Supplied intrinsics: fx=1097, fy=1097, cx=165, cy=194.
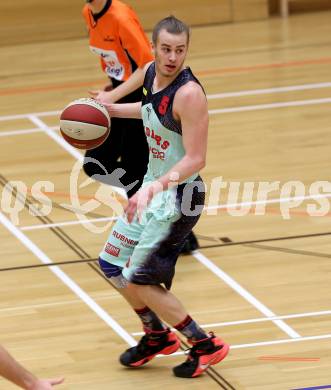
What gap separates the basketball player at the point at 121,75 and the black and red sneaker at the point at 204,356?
6.40 feet

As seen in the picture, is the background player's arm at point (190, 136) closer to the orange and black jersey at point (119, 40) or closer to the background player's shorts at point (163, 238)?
the background player's shorts at point (163, 238)

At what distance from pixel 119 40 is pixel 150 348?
2.51 meters

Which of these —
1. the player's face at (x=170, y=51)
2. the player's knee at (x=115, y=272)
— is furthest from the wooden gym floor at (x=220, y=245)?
the player's face at (x=170, y=51)

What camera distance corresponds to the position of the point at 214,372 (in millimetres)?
5957

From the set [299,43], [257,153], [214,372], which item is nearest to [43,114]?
[257,153]

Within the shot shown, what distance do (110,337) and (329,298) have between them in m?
1.41

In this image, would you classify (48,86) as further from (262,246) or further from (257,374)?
(257,374)

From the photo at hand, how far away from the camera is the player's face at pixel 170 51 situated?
546 centimetres

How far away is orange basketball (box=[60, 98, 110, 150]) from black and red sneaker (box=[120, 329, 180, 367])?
1168mm

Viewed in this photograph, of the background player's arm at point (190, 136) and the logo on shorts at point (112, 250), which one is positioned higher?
the background player's arm at point (190, 136)

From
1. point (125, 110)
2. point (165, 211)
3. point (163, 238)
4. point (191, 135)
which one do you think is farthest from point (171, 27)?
point (163, 238)

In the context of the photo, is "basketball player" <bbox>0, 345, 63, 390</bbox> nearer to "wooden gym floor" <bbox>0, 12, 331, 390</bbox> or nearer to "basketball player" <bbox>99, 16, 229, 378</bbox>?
"wooden gym floor" <bbox>0, 12, 331, 390</bbox>

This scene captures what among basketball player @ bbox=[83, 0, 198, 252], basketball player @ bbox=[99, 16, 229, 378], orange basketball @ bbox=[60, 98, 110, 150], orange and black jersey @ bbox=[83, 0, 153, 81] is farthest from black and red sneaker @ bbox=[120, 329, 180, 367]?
orange and black jersey @ bbox=[83, 0, 153, 81]

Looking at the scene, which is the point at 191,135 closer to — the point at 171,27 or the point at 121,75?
the point at 171,27
